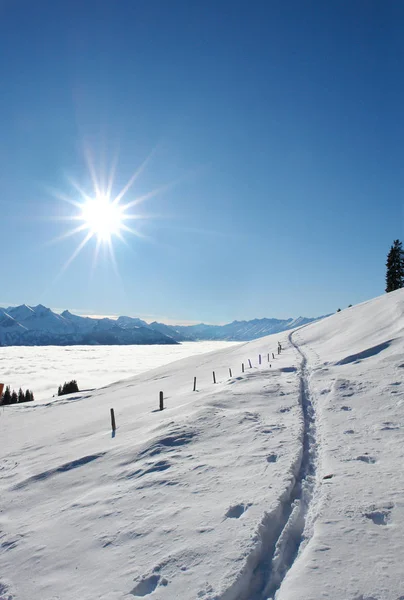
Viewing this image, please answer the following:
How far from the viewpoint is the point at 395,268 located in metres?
67.2

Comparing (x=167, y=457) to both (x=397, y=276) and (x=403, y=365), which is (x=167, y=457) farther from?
(x=397, y=276)

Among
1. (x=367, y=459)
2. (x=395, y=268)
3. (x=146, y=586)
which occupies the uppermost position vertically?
(x=395, y=268)

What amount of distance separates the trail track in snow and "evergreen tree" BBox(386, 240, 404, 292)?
6946 cm

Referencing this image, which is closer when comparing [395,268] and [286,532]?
[286,532]

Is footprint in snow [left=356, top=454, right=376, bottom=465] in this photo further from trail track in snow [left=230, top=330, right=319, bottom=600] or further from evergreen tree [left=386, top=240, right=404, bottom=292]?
evergreen tree [left=386, top=240, right=404, bottom=292]

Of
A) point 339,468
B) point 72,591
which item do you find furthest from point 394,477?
point 72,591

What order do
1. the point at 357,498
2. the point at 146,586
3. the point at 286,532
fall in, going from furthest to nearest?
the point at 357,498 → the point at 286,532 → the point at 146,586

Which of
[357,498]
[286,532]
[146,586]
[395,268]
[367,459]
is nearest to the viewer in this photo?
[146,586]

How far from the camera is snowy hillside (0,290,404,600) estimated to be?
211 inches

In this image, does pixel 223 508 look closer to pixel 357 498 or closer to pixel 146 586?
pixel 146 586

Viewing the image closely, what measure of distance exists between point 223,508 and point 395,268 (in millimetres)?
73950

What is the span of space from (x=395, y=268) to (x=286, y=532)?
243 ft

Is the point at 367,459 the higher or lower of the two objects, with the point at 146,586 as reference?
higher

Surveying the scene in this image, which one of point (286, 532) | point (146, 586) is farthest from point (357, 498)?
point (146, 586)
